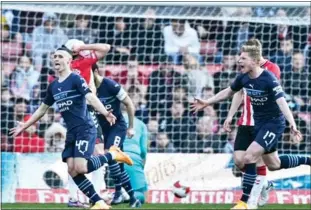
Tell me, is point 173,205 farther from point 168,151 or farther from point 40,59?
point 40,59

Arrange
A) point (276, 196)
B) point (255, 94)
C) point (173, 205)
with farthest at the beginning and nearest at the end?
point (276, 196) → point (173, 205) → point (255, 94)

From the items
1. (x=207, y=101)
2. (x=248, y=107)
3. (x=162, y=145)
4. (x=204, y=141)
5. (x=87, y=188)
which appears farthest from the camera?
(x=204, y=141)

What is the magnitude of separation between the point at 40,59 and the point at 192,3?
335cm

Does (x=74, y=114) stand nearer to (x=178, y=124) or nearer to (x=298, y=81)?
(x=178, y=124)

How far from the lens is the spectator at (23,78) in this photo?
1931cm

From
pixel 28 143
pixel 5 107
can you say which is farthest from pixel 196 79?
pixel 5 107

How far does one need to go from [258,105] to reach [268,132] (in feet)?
1.18

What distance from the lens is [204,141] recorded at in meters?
19.3

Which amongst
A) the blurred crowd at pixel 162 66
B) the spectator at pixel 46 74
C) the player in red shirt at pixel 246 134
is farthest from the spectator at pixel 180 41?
the player in red shirt at pixel 246 134

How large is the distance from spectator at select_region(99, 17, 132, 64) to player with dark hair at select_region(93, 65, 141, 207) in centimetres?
344

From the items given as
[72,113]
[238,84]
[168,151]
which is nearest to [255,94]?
[238,84]

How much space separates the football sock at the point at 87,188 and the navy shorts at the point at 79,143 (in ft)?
1.24

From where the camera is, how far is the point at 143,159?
1756cm

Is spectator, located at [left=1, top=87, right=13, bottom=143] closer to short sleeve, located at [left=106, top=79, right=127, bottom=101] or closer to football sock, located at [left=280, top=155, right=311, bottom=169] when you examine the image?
short sleeve, located at [left=106, top=79, right=127, bottom=101]
